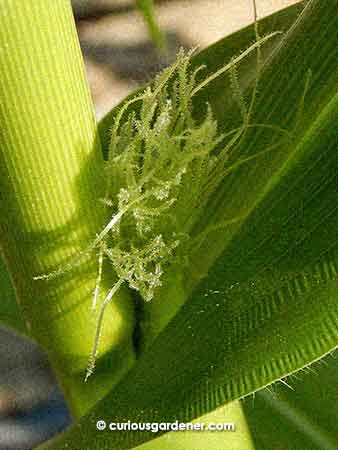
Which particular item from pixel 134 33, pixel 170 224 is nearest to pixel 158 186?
pixel 170 224

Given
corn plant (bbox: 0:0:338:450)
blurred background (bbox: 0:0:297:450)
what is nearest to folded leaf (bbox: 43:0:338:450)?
corn plant (bbox: 0:0:338:450)

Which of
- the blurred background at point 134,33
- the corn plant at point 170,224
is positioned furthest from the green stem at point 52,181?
the blurred background at point 134,33

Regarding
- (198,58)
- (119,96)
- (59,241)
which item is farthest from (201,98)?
(119,96)

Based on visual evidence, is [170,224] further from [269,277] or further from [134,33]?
[134,33]

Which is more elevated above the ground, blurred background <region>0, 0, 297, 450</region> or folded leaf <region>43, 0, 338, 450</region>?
blurred background <region>0, 0, 297, 450</region>

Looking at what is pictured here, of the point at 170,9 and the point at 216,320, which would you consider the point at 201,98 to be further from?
the point at 170,9

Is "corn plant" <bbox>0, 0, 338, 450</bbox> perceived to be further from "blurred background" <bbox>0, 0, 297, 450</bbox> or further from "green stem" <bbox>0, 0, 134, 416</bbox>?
"blurred background" <bbox>0, 0, 297, 450</bbox>

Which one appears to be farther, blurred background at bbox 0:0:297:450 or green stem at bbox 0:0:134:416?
blurred background at bbox 0:0:297:450
